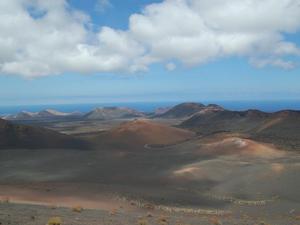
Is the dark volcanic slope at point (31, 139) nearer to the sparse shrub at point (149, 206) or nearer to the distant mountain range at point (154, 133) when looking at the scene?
the distant mountain range at point (154, 133)

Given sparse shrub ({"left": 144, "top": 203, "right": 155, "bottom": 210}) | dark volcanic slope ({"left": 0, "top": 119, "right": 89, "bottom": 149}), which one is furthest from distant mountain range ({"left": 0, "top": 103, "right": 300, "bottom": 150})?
sparse shrub ({"left": 144, "top": 203, "right": 155, "bottom": 210})

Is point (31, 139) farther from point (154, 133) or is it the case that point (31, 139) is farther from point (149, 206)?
point (149, 206)

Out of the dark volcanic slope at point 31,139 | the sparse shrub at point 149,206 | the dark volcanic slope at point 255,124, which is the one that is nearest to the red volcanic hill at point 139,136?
the dark volcanic slope at point 31,139

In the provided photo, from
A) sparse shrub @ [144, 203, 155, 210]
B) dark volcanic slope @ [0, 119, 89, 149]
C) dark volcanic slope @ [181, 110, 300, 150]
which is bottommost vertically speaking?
sparse shrub @ [144, 203, 155, 210]

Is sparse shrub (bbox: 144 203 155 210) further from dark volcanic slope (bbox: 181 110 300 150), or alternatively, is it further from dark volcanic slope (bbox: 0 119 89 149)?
dark volcanic slope (bbox: 0 119 89 149)

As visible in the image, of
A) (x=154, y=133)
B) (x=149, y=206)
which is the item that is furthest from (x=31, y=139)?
(x=149, y=206)

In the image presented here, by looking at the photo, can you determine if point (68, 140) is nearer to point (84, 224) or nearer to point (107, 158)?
point (107, 158)
